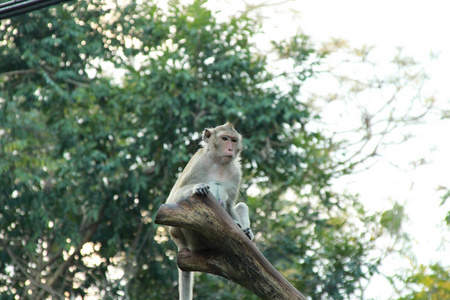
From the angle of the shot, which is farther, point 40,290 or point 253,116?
point 40,290

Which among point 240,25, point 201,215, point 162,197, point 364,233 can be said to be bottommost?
point 364,233

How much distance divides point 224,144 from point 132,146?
4007 millimetres

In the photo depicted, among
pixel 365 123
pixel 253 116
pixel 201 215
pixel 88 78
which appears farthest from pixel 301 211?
pixel 201 215

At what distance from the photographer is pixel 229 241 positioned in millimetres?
4309

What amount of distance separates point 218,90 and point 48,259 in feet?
11.9

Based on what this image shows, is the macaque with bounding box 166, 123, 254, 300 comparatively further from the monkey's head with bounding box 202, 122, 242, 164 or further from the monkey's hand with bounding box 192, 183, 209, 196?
the monkey's hand with bounding box 192, 183, 209, 196

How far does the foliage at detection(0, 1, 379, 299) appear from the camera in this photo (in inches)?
361

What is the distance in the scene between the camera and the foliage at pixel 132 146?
916 centimetres

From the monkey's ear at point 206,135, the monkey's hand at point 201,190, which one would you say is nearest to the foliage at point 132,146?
the monkey's ear at point 206,135

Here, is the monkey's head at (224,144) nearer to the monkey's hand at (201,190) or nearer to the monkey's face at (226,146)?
the monkey's face at (226,146)

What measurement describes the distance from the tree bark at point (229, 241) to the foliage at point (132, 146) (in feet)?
14.7

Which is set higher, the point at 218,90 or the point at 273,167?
the point at 218,90

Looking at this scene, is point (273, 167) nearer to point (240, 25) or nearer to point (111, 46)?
point (240, 25)

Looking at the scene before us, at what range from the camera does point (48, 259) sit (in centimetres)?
1009
